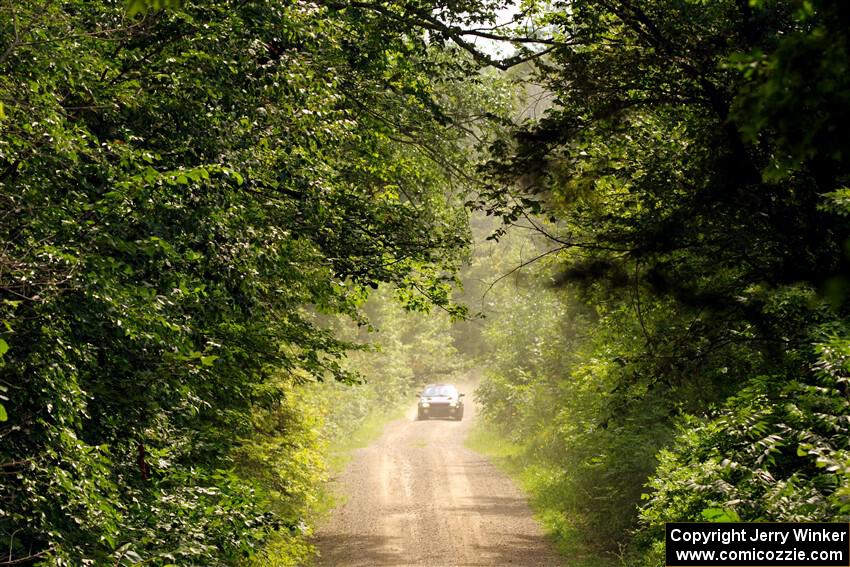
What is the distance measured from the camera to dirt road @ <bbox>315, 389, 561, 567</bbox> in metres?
14.6

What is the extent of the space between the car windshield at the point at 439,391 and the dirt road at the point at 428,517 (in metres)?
12.6

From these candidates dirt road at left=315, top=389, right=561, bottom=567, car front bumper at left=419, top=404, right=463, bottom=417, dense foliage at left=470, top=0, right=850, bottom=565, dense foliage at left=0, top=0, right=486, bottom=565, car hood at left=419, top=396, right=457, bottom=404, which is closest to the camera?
dense foliage at left=0, top=0, right=486, bottom=565

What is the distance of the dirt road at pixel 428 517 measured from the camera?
14.6 meters

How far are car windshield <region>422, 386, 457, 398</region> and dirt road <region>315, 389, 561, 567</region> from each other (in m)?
12.6

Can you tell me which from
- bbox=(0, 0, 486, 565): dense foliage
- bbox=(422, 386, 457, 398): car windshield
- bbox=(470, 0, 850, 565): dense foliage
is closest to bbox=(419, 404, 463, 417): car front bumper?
bbox=(422, 386, 457, 398): car windshield

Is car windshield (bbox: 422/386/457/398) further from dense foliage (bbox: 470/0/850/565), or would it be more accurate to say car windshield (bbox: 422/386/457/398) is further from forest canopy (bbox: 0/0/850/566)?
dense foliage (bbox: 470/0/850/565)

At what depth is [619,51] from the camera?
390 inches

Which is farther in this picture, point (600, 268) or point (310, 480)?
point (310, 480)

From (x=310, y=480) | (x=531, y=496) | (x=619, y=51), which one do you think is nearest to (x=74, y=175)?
(x=619, y=51)

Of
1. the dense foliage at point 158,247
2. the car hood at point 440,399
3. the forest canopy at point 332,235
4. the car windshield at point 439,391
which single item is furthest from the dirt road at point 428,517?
the car windshield at point 439,391

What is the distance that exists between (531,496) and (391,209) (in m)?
10.5

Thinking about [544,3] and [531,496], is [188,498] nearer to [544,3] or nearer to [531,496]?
[544,3]

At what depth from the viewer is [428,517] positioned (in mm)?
17906

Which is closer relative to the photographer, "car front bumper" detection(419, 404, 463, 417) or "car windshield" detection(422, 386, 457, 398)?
"car front bumper" detection(419, 404, 463, 417)
